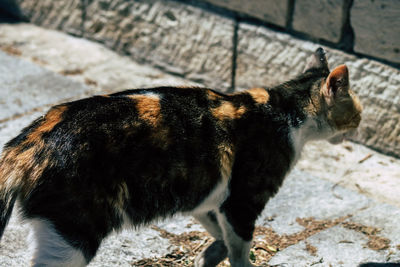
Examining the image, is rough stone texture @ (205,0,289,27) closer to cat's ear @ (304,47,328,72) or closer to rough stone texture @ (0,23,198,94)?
rough stone texture @ (0,23,198,94)

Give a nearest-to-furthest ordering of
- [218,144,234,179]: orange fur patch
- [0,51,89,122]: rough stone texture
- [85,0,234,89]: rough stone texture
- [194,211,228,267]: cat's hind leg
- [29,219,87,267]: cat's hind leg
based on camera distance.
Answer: [29,219,87,267]: cat's hind leg, [218,144,234,179]: orange fur patch, [194,211,228,267]: cat's hind leg, [0,51,89,122]: rough stone texture, [85,0,234,89]: rough stone texture

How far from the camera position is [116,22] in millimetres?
6039

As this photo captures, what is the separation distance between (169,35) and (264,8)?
110 cm

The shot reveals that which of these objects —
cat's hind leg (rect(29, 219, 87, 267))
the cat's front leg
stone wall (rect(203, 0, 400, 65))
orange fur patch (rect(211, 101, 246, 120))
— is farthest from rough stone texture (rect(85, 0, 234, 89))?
cat's hind leg (rect(29, 219, 87, 267))

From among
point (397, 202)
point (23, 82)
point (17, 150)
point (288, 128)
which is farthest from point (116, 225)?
point (23, 82)

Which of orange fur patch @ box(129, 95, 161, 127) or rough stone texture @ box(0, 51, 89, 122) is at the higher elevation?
orange fur patch @ box(129, 95, 161, 127)

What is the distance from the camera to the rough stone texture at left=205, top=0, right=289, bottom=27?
4.88 metres

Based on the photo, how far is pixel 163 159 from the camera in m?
2.68

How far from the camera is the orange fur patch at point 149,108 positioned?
8.87 ft

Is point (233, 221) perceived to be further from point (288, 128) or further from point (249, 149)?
point (288, 128)

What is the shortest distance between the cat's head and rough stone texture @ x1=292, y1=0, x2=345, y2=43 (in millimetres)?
1168

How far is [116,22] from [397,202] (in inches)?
136

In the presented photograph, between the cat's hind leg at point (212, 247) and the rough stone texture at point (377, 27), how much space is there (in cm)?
200

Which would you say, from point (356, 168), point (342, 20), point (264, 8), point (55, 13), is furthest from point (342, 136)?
point (55, 13)
